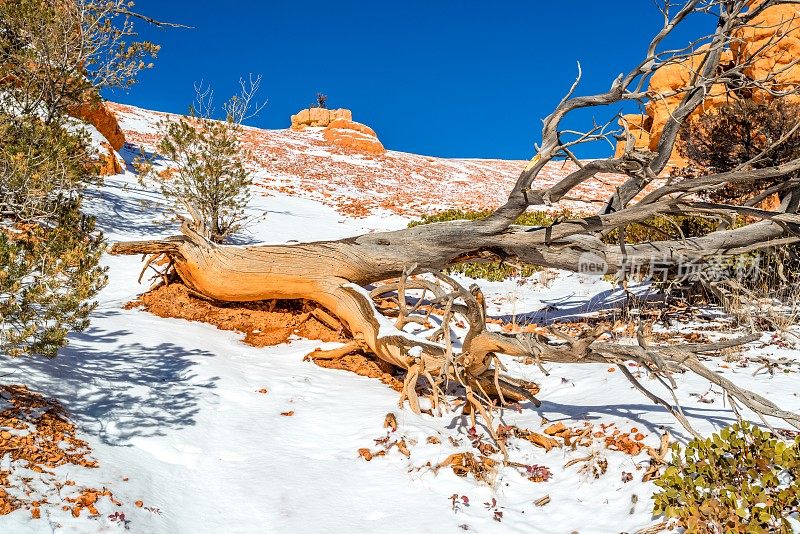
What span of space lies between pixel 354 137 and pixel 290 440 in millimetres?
42763

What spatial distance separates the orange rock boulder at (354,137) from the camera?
4373cm

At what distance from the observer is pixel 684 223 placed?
10406 millimetres

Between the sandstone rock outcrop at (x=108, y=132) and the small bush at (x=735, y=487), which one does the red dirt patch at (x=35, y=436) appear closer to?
the small bush at (x=735, y=487)

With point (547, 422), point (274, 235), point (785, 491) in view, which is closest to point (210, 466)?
point (547, 422)

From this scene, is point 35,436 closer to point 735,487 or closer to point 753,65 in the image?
point 735,487

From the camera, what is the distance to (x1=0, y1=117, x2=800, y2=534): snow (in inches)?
138

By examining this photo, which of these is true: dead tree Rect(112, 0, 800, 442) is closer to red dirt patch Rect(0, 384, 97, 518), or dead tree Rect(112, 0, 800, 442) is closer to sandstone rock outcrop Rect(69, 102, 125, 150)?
red dirt patch Rect(0, 384, 97, 518)

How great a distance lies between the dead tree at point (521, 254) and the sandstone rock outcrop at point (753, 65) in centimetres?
18

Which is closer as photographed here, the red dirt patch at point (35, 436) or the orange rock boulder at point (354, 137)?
the red dirt patch at point (35, 436)

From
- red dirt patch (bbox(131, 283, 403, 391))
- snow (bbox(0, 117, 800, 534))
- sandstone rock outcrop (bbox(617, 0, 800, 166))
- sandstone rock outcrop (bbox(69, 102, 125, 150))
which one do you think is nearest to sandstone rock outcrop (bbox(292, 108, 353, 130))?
sandstone rock outcrop (bbox(617, 0, 800, 166))

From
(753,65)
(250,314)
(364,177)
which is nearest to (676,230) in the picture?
(250,314)

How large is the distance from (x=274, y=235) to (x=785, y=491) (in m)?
14.4

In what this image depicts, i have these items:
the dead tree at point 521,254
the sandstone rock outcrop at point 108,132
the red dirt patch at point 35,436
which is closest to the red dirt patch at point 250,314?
the dead tree at point 521,254

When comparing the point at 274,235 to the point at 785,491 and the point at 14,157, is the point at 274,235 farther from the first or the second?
the point at 785,491
